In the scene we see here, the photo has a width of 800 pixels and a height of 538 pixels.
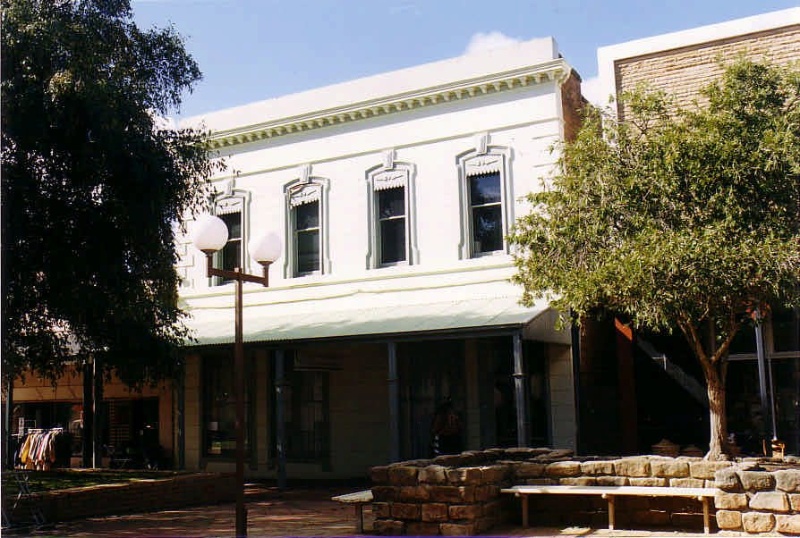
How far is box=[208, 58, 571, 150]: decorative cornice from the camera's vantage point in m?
16.2

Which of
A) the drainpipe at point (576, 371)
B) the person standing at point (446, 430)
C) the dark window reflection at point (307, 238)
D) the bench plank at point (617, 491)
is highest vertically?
the dark window reflection at point (307, 238)

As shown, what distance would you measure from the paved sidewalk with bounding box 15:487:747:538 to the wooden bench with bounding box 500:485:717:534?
8.3 inches

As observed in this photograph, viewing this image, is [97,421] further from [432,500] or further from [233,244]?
[432,500]

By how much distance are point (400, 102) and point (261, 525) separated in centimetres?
903

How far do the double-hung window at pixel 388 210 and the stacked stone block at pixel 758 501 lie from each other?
30.7 feet

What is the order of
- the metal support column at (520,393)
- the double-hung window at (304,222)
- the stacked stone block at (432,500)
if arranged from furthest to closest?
the double-hung window at (304,222) < the metal support column at (520,393) < the stacked stone block at (432,500)

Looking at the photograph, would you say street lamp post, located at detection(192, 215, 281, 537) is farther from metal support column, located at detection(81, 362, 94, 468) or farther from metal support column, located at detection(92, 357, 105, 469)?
metal support column, located at detection(81, 362, 94, 468)

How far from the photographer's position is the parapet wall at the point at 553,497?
8844 millimetres

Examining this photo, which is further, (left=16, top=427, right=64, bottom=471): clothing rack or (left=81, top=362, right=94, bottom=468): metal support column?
(left=16, top=427, right=64, bottom=471): clothing rack

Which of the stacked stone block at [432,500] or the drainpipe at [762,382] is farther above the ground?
the drainpipe at [762,382]

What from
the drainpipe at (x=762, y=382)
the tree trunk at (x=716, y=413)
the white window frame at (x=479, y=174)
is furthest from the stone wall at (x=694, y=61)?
the tree trunk at (x=716, y=413)

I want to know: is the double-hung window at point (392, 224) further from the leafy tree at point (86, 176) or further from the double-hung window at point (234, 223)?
the leafy tree at point (86, 176)

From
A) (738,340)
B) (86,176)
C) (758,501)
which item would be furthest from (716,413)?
(86,176)

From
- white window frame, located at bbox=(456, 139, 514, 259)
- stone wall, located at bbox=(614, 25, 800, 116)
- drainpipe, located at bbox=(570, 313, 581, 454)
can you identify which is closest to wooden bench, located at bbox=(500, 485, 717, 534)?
drainpipe, located at bbox=(570, 313, 581, 454)
